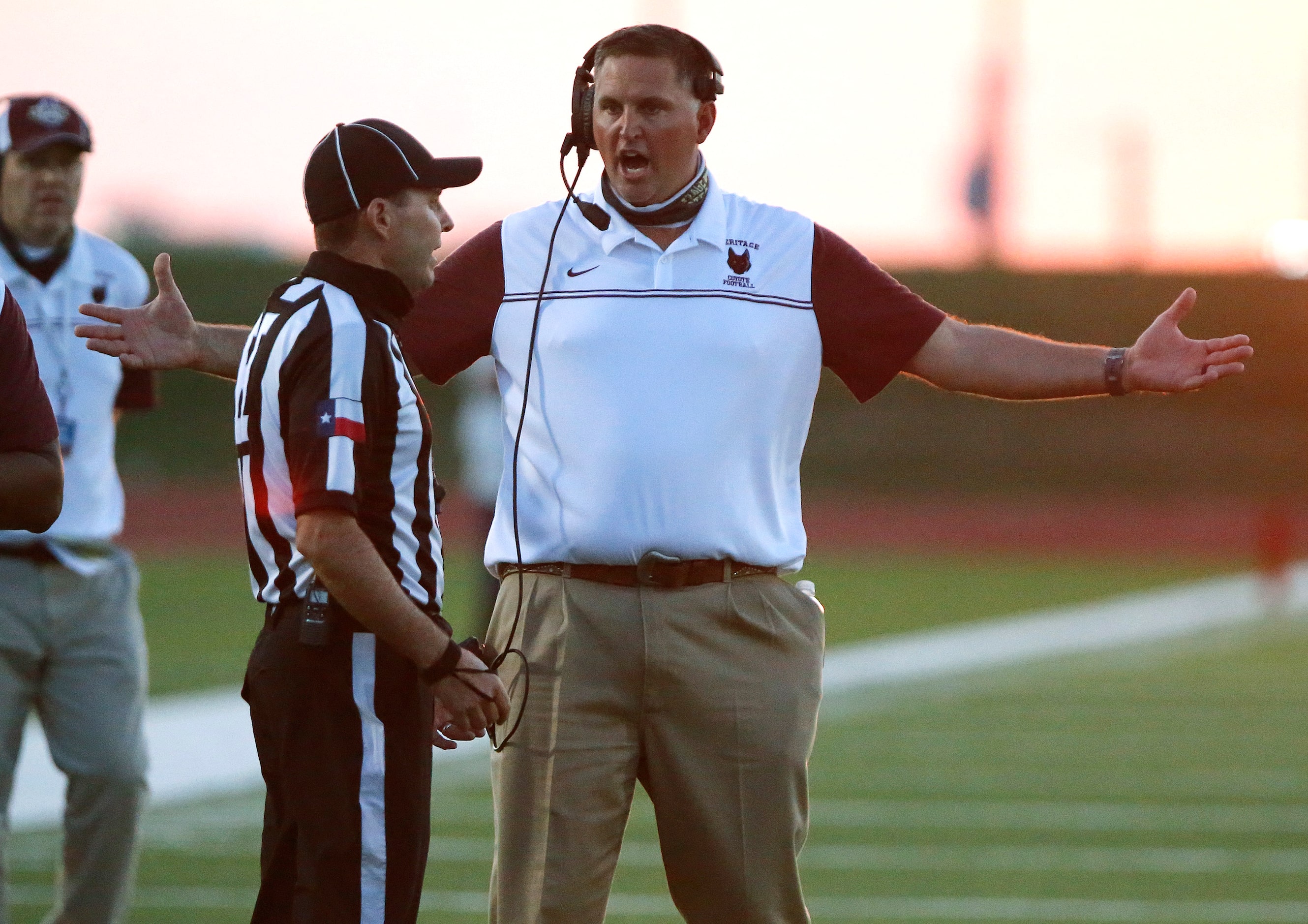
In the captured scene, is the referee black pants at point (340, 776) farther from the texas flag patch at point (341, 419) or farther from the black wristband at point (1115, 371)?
the black wristband at point (1115, 371)

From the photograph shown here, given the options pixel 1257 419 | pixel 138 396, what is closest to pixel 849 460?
pixel 1257 419

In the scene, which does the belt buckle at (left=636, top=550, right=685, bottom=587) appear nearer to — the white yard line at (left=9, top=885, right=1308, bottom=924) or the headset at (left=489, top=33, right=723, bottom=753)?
the headset at (left=489, top=33, right=723, bottom=753)

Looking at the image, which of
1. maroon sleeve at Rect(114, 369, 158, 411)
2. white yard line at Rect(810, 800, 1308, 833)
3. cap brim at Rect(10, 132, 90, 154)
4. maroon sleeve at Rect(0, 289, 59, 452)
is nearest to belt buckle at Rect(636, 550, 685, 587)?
maroon sleeve at Rect(0, 289, 59, 452)

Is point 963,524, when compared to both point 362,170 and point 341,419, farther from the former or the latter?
point 341,419

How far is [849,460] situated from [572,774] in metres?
32.0

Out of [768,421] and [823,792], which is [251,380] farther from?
[823,792]

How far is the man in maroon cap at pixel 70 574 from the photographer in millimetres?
4930

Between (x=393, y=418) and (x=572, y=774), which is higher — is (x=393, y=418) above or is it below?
above

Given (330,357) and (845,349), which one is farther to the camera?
(845,349)

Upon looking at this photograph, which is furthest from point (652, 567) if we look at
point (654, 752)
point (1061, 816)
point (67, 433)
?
point (1061, 816)

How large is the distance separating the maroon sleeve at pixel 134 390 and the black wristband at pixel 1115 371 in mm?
2526

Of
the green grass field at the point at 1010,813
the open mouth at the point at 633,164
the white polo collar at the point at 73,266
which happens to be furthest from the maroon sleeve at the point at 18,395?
the green grass field at the point at 1010,813

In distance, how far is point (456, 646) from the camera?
3500mm

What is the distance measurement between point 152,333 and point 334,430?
0.84 m
